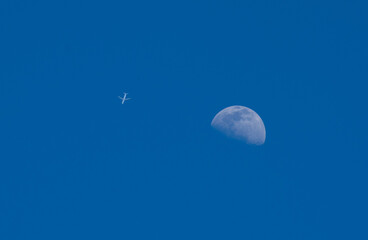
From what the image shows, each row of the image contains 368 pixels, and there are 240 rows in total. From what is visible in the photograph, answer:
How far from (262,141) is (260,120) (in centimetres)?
366

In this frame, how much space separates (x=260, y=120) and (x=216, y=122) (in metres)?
7.46

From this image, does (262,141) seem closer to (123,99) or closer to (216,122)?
(216,122)

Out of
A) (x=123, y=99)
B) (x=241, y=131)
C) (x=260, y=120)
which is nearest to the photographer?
(x=123, y=99)

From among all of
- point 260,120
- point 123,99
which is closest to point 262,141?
A: point 260,120

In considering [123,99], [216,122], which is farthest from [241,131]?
[123,99]

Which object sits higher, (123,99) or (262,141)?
(262,141)

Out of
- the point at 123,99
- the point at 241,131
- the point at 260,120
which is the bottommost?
the point at 123,99

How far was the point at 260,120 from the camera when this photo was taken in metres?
77.1

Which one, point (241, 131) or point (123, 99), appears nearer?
point (123, 99)

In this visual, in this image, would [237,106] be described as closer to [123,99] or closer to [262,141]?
[262,141]

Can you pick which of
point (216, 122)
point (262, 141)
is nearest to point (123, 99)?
point (216, 122)

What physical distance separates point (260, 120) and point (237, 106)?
449cm

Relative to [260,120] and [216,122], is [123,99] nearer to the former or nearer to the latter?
[216,122]

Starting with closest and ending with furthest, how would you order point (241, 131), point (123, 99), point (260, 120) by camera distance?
point (123, 99) < point (241, 131) < point (260, 120)
